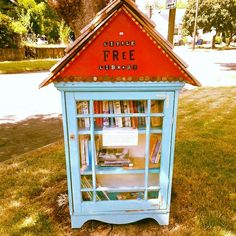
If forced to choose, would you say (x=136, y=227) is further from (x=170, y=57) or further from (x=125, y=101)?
(x=170, y=57)

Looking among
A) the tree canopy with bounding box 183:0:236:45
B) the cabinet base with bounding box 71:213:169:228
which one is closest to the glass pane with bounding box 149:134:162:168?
the cabinet base with bounding box 71:213:169:228

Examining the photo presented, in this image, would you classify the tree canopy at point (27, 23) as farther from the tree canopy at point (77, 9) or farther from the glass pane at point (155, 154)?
the glass pane at point (155, 154)

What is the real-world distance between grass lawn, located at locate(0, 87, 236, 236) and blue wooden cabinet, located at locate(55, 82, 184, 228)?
211 millimetres

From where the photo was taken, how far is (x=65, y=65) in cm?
238

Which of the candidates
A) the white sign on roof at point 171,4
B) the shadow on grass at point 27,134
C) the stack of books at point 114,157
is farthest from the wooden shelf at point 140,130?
the shadow on grass at point 27,134

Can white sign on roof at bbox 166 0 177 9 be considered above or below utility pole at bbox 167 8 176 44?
above

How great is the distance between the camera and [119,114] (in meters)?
2.66

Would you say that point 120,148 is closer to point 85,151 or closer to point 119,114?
point 85,151

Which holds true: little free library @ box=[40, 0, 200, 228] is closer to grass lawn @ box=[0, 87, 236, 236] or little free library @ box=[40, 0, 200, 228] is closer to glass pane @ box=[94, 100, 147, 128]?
glass pane @ box=[94, 100, 147, 128]

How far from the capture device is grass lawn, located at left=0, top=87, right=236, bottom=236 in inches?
119

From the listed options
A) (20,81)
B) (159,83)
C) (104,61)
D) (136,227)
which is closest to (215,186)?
(136,227)

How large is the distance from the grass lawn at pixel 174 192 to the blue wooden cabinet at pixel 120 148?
211 mm

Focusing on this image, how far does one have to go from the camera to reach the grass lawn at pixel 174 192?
9.91ft

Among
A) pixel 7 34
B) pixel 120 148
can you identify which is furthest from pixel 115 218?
pixel 7 34
